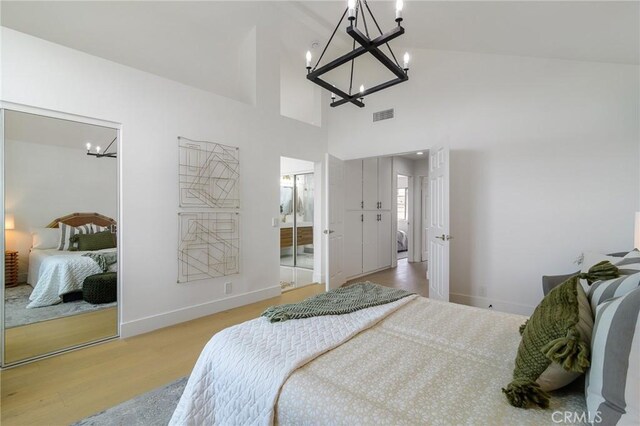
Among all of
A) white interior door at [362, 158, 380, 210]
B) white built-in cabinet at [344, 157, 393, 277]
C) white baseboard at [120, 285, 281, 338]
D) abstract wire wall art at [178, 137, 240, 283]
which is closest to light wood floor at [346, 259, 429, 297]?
white built-in cabinet at [344, 157, 393, 277]

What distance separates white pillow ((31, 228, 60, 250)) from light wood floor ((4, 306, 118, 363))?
2.26 ft

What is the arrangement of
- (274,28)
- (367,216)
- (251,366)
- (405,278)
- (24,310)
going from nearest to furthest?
(251,366) → (24,310) → (274,28) → (405,278) → (367,216)

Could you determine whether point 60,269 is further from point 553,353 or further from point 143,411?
point 553,353

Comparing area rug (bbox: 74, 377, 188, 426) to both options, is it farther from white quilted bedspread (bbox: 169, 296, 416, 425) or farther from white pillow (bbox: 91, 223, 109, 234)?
white pillow (bbox: 91, 223, 109, 234)

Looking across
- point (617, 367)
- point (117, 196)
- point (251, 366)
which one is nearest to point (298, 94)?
point (117, 196)

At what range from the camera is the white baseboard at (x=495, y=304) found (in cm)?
343

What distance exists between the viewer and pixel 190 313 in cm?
338

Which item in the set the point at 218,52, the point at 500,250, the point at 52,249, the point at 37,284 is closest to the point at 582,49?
the point at 500,250

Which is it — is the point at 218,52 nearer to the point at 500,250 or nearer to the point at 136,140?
the point at 136,140

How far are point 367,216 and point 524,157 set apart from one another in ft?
9.45

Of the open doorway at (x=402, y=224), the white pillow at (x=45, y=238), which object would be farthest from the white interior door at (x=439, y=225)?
the open doorway at (x=402, y=224)

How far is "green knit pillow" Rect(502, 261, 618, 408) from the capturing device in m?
0.90

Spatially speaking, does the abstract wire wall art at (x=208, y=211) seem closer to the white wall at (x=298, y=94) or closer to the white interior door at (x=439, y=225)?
the white wall at (x=298, y=94)

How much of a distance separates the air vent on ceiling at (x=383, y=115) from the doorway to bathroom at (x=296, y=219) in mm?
1865
